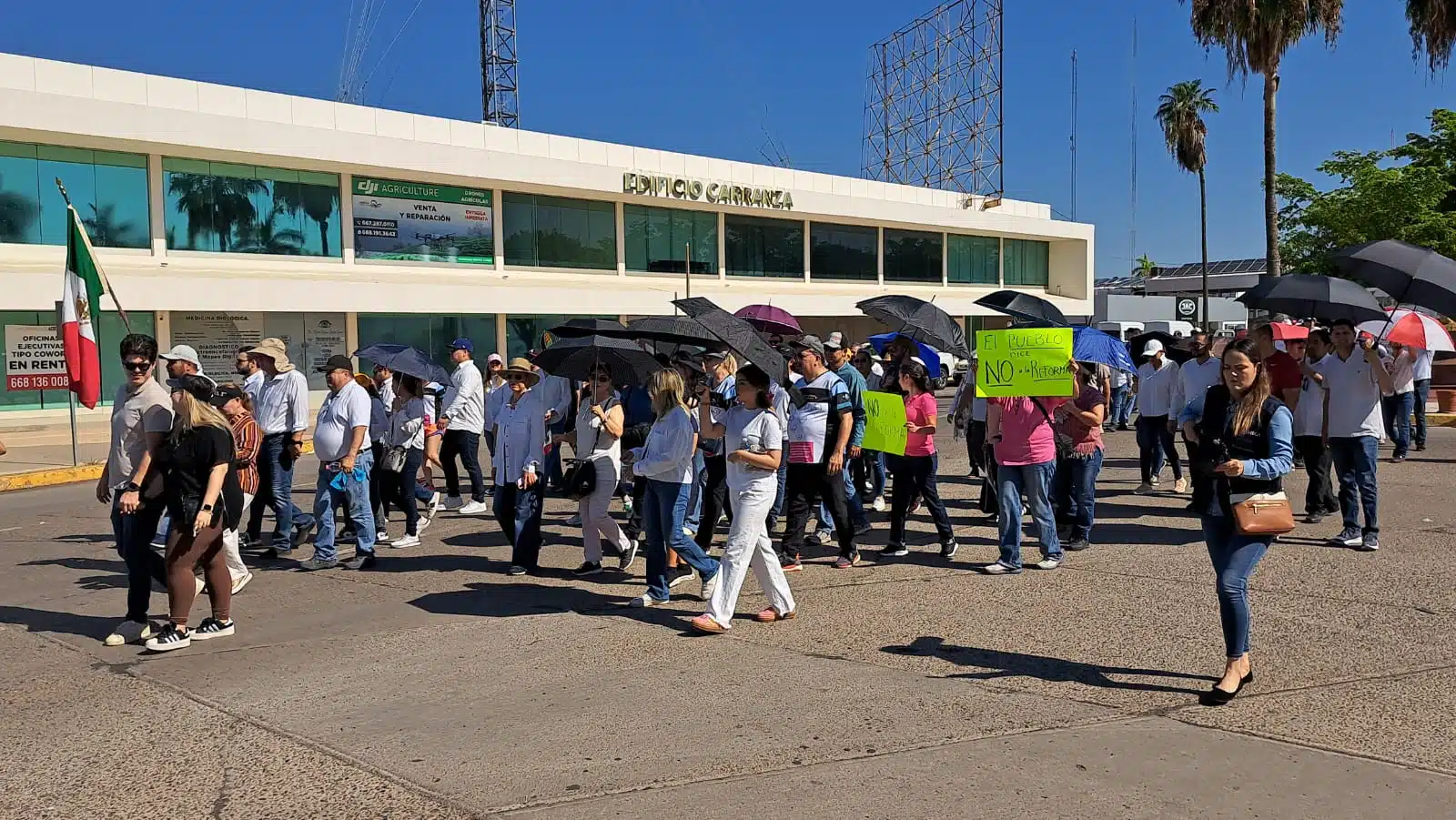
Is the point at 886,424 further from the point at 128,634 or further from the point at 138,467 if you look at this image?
the point at 128,634

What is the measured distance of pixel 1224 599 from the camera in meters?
5.34

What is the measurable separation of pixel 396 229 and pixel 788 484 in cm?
2336

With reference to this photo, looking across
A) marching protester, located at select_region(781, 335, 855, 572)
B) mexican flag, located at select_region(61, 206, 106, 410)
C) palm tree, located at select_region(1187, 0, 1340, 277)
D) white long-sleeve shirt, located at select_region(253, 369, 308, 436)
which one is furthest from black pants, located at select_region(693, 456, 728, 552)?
palm tree, located at select_region(1187, 0, 1340, 277)

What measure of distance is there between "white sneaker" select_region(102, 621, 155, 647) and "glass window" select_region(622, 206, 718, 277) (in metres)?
28.3

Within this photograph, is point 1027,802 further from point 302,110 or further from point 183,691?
point 302,110

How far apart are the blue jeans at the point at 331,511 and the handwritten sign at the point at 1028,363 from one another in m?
4.97

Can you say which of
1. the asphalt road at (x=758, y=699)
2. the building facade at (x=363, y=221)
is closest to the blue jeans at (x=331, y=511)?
the asphalt road at (x=758, y=699)

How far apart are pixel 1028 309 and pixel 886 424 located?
1827mm

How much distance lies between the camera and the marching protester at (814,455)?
8.38 metres

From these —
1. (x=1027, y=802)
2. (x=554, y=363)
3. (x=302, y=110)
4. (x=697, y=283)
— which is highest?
(x=302, y=110)

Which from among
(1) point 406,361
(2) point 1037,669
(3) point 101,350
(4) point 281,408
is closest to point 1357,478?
(2) point 1037,669

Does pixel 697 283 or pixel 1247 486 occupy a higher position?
pixel 697 283

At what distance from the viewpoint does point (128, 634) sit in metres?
6.56

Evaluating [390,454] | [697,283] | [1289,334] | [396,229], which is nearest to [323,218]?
[396,229]
